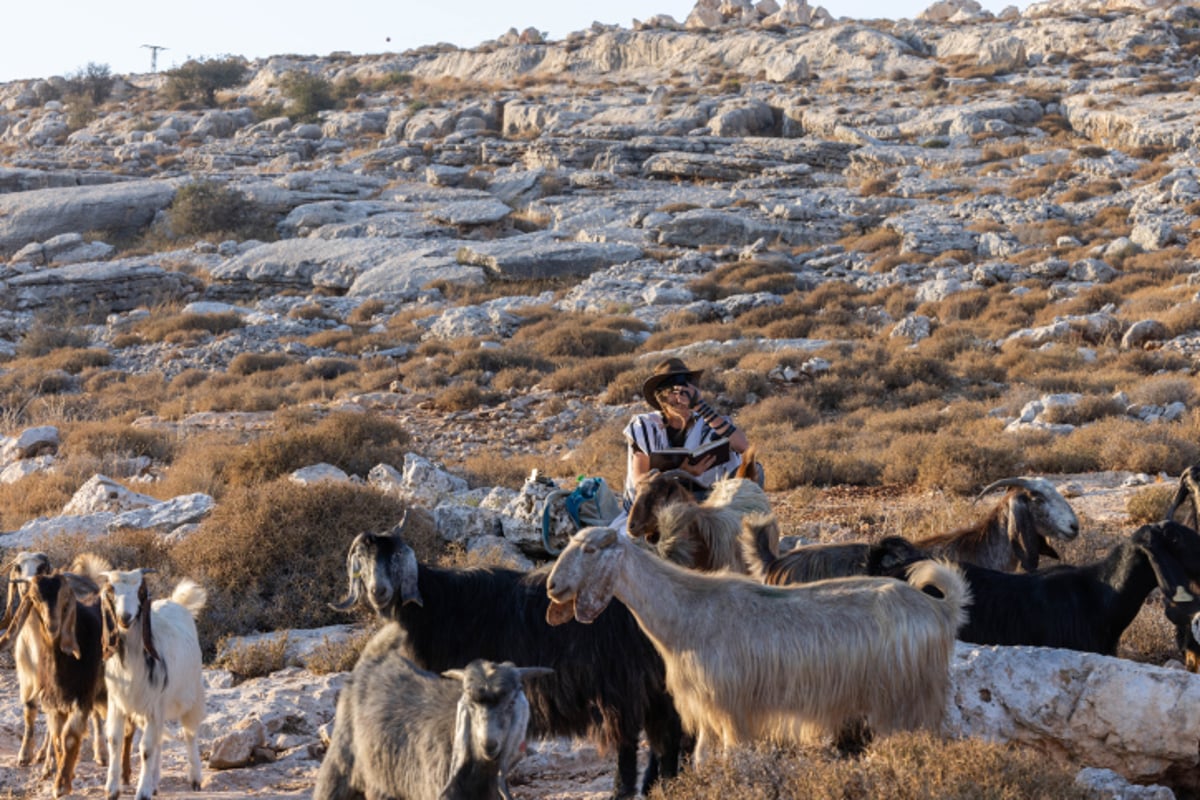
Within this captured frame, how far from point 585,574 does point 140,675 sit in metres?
2.40

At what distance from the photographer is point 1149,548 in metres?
5.17

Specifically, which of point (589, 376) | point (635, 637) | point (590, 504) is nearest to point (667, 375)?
point (590, 504)

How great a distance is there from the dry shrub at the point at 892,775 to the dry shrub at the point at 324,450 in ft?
27.7

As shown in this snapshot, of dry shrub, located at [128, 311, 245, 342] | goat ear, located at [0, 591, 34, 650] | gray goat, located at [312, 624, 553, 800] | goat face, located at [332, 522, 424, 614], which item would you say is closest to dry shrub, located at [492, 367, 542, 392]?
dry shrub, located at [128, 311, 245, 342]

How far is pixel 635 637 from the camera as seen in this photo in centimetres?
495

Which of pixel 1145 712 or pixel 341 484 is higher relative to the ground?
pixel 1145 712

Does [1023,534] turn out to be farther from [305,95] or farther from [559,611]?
[305,95]

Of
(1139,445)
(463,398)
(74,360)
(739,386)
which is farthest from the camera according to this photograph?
(74,360)

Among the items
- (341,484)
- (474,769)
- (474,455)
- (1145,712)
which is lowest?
(474,455)

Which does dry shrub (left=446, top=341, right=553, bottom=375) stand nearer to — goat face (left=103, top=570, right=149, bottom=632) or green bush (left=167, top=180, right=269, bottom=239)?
goat face (left=103, top=570, right=149, bottom=632)

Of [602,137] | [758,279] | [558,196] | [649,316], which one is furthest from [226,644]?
[602,137]

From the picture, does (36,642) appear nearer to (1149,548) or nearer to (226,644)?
(226,644)

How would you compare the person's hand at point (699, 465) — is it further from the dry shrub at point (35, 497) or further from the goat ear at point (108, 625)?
the dry shrub at point (35, 497)

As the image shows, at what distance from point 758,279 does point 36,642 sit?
21.0 m
